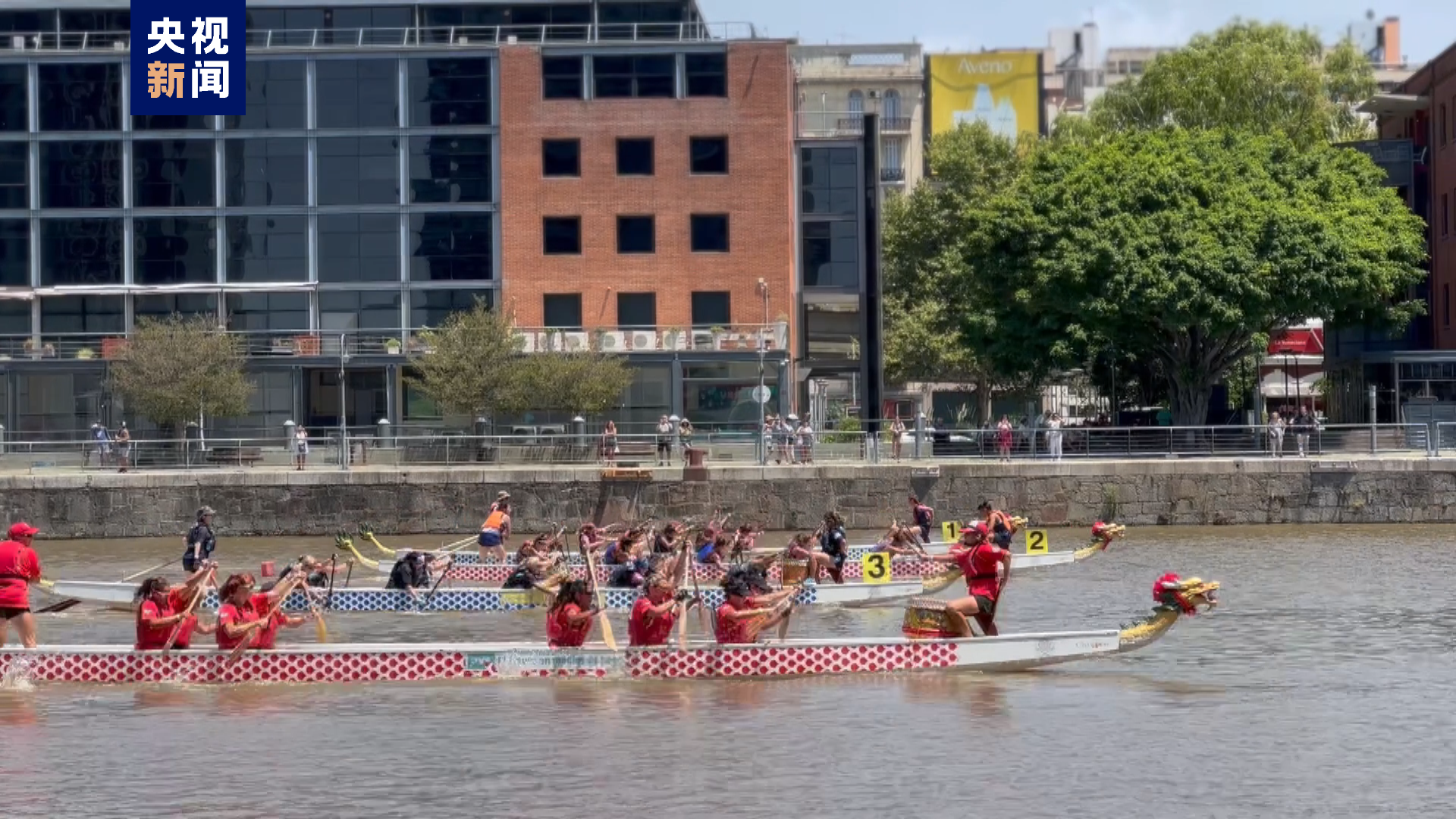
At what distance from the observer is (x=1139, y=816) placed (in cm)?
1652

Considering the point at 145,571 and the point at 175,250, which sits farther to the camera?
the point at 175,250

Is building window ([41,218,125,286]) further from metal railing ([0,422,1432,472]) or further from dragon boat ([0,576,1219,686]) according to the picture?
dragon boat ([0,576,1219,686])

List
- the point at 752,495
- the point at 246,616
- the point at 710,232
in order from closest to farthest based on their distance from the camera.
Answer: the point at 246,616, the point at 752,495, the point at 710,232

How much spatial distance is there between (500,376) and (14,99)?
20797 mm

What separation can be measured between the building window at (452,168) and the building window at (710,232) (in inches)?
267

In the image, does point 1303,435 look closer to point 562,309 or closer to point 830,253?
point 830,253

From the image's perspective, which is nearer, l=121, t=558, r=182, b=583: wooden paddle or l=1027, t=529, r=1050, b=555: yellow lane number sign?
l=121, t=558, r=182, b=583: wooden paddle

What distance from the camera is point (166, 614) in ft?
74.8

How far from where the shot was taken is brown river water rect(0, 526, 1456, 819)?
17.2 meters

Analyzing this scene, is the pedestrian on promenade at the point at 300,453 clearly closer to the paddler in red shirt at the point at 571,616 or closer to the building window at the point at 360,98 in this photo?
the building window at the point at 360,98

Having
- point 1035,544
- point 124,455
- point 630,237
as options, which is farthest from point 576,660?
point 630,237

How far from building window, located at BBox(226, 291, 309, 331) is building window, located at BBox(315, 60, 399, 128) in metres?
5.83

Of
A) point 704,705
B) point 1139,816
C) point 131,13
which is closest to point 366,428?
point 131,13

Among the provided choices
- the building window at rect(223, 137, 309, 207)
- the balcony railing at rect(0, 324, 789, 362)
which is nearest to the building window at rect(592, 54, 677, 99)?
the balcony railing at rect(0, 324, 789, 362)
